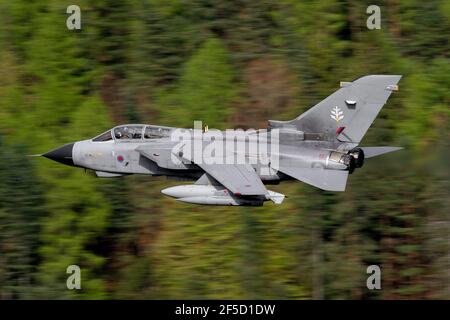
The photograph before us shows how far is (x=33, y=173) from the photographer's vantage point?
4991cm

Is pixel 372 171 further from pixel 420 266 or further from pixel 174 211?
pixel 174 211

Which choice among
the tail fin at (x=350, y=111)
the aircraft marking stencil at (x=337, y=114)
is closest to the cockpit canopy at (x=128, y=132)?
the tail fin at (x=350, y=111)

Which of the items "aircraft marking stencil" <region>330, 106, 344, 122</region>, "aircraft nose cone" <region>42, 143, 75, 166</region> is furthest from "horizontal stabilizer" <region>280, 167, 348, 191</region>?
"aircraft nose cone" <region>42, 143, 75, 166</region>

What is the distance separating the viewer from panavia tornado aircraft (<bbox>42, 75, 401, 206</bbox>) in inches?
1198

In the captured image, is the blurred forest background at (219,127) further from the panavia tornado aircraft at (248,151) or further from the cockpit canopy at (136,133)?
the cockpit canopy at (136,133)

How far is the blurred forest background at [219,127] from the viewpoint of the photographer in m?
47.8

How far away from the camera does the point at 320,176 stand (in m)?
30.3

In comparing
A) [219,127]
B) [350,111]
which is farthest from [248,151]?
[219,127]

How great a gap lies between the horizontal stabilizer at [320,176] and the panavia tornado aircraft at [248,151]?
25 millimetres

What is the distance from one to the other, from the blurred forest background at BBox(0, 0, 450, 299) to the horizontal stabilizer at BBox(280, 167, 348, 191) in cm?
756

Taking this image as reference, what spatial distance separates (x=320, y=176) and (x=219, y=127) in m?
23.2

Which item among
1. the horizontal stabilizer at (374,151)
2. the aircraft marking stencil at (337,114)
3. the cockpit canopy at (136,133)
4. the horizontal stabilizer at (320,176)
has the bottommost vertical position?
the horizontal stabilizer at (320,176)

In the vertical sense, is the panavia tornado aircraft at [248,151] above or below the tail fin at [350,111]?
below
